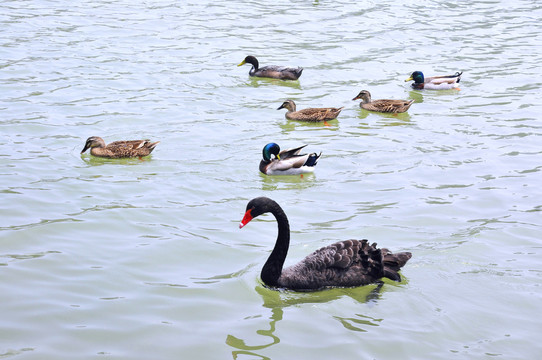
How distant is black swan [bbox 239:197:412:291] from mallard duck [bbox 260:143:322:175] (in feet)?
14.0

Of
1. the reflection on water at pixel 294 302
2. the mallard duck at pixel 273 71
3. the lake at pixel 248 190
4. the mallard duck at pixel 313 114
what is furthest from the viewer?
the mallard duck at pixel 273 71

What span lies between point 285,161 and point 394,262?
4.73 m

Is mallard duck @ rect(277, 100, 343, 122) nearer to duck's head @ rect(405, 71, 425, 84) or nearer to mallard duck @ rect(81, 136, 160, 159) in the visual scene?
duck's head @ rect(405, 71, 425, 84)

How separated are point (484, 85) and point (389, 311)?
11956 mm

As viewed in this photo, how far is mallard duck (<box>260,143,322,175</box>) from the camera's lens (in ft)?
43.7

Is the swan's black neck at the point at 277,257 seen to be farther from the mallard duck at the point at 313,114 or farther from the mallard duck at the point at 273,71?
the mallard duck at the point at 273,71

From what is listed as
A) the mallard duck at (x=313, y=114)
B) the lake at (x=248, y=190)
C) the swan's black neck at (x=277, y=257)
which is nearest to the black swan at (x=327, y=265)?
the swan's black neck at (x=277, y=257)

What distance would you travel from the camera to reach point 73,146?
46.0ft

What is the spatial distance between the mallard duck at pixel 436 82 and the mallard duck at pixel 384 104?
1.86m

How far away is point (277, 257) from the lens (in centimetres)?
896

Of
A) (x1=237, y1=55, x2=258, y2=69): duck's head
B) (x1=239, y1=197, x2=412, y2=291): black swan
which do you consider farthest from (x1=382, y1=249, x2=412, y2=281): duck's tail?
(x1=237, y1=55, x2=258, y2=69): duck's head

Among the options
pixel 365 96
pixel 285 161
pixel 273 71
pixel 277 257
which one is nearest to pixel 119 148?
pixel 285 161

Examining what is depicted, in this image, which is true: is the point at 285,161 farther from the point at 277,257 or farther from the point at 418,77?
the point at 418,77

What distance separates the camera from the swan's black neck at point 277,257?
8.90 metres
